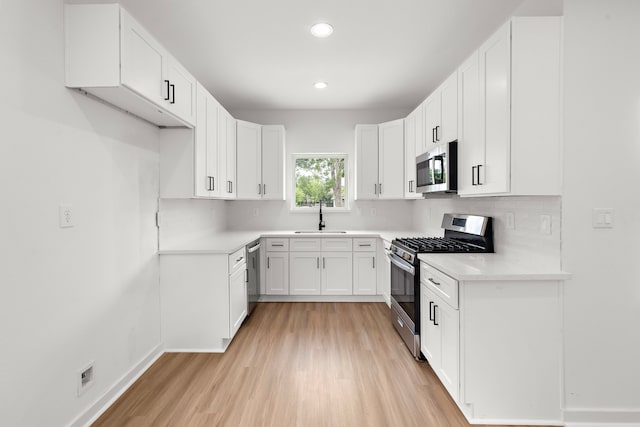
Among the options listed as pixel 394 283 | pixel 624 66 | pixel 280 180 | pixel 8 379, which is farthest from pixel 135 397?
pixel 624 66

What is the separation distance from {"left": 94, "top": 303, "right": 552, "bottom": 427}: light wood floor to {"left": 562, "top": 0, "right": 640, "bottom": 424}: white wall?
0.84 meters

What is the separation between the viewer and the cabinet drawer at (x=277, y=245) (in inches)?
160

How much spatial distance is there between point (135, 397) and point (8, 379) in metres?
0.89

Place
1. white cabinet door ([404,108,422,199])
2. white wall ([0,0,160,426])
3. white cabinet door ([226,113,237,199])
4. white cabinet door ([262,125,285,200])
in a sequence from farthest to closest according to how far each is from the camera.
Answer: white cabinet door ([262,125,285,200]), white cabinet door ([226,113,237,199]), white cabinet door ([404,108,422,199]), white wall ([0,0,160,426])

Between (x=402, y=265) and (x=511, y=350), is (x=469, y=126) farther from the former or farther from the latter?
(x=511, y=350)

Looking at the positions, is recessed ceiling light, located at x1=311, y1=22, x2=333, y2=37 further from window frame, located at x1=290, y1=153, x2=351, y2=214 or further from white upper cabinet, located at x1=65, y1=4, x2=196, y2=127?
window frame, located at x1=290, y1=153, x2=351, y2=214

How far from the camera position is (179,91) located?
8.13 feet

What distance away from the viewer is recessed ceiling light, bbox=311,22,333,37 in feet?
8.00

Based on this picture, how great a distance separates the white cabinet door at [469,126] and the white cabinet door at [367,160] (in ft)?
6.03

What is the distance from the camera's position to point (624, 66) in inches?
70.6

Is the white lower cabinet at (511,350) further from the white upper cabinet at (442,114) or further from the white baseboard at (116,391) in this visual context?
the white baseboard at (116,391)

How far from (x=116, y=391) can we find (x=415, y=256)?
91.3 inches

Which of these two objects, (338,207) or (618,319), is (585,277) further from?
(338,207)

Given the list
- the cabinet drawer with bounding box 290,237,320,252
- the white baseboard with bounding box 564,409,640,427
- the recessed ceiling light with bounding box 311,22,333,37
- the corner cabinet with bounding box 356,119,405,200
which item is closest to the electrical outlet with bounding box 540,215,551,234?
the white baseboard with bounding box 564,409,640,427
